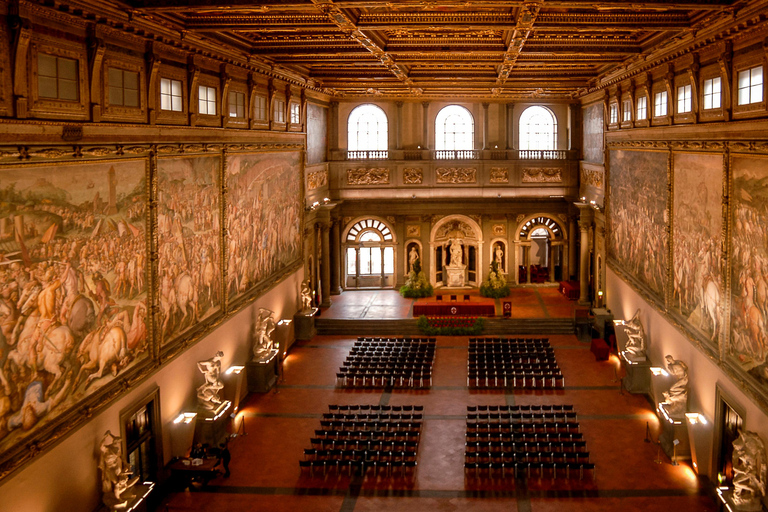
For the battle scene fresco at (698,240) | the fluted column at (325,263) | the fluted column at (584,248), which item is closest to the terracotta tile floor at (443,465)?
the battle scene fresco at (698,240)

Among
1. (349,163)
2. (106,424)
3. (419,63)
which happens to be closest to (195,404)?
(106,424)

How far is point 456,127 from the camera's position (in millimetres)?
34281

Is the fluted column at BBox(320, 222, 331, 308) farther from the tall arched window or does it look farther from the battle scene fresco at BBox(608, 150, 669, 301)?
the battle scene fresco at BBox(608, 150, 669, 301)

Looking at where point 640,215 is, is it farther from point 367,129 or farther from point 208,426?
point 367,129

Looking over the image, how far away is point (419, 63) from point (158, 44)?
29.4ft

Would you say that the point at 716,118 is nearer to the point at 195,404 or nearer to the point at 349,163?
the point at 195,404

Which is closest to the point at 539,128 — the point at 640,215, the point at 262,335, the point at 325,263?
the point at 325,263

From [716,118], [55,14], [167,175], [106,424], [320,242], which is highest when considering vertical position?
[55,14]

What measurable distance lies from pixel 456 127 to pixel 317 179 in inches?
315

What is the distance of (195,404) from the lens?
17016mm

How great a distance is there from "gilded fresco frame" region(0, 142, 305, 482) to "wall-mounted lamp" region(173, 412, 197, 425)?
1.48 meters

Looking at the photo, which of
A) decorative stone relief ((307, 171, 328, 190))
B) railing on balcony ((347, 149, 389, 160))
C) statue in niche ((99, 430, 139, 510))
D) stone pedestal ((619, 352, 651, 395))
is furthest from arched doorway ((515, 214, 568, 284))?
statue in niche ((99, 430, 139, 510))

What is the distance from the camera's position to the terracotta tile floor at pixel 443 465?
14883mm

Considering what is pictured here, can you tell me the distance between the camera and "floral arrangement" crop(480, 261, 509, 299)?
32781mm
